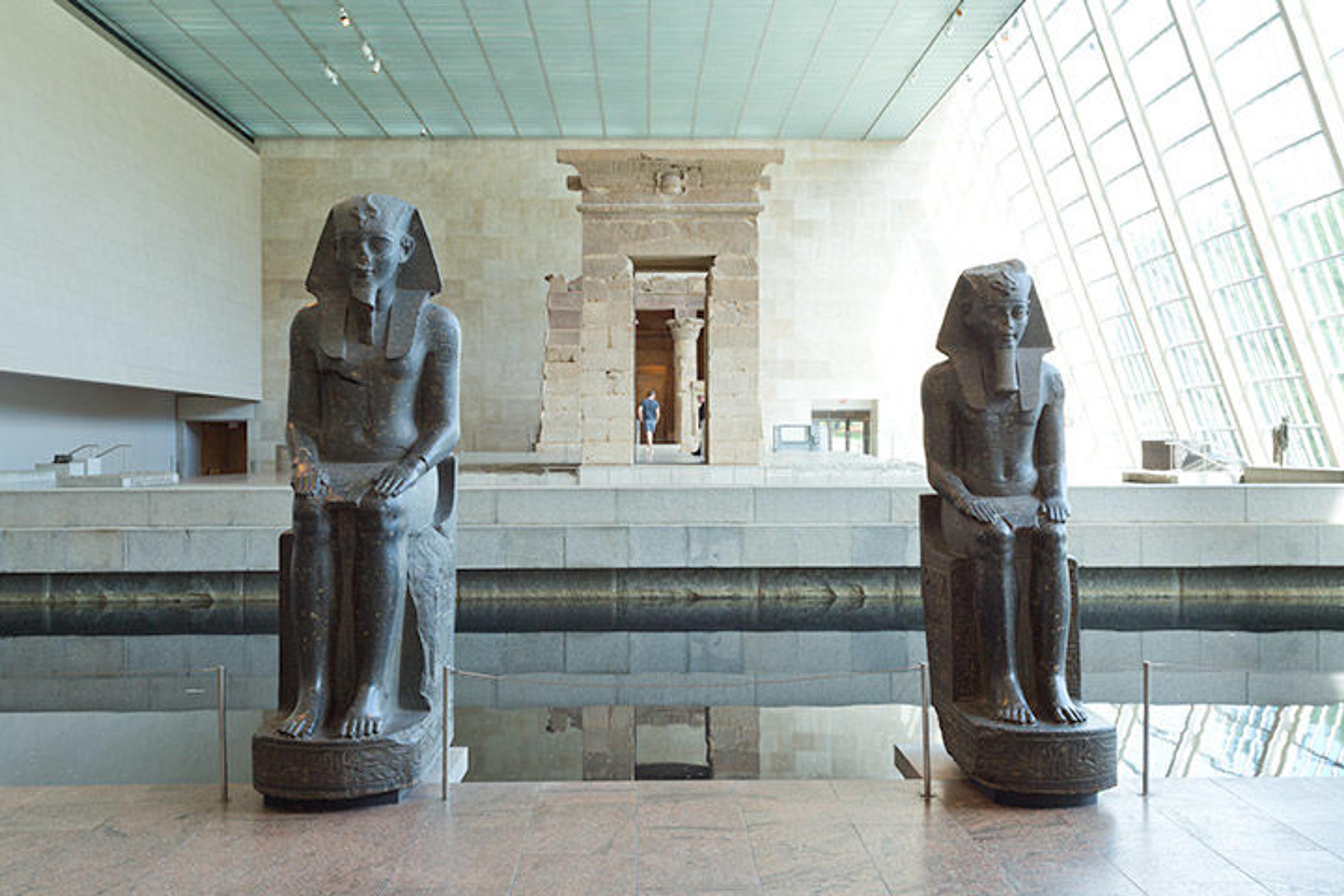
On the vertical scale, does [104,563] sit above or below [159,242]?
below

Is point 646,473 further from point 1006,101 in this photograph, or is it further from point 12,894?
point 1006,101

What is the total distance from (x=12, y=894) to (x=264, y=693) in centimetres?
283

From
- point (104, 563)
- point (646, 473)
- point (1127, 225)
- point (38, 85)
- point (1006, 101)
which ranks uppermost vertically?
point (1006, 101)

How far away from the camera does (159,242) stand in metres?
17.8

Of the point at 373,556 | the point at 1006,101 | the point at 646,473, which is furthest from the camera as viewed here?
the point at 1006,101

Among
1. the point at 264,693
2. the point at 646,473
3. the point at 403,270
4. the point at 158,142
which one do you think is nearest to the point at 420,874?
the point at 403,270

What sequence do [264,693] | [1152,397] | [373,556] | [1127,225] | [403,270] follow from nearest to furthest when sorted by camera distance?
[373,556]
[403,270]
[264,693]
[1127,225]
[1152,397]

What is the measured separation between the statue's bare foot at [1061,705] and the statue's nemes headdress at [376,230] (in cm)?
305

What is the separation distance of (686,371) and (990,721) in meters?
17.8

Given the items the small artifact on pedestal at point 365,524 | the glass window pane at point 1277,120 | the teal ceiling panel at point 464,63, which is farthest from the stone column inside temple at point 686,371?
the small artifact on pedestal at point 365,524

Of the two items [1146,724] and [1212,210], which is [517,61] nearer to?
[1212,210]

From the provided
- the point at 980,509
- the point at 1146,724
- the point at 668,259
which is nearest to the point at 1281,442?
the point at 668,259

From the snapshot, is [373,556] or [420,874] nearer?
[420,874]

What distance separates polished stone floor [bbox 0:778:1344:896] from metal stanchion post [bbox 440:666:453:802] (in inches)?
2.6
